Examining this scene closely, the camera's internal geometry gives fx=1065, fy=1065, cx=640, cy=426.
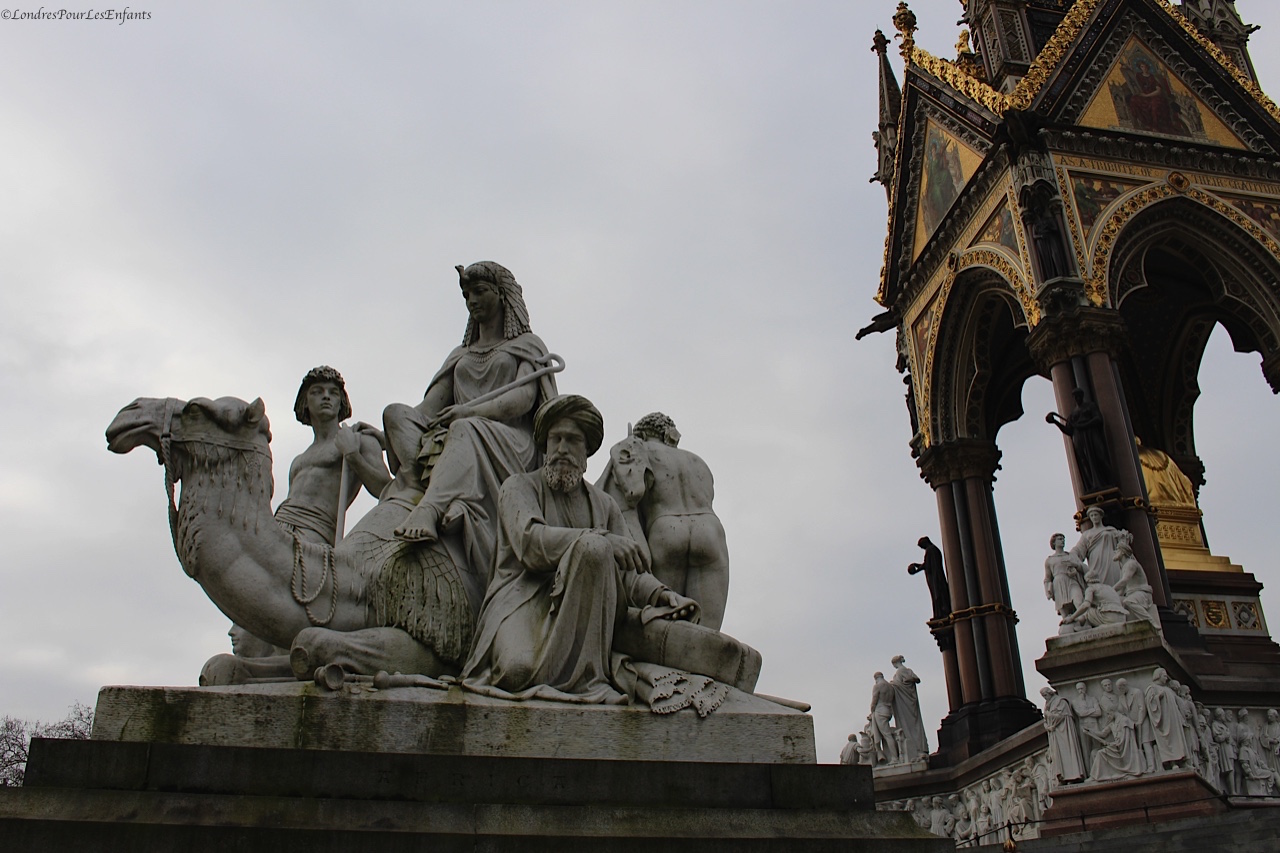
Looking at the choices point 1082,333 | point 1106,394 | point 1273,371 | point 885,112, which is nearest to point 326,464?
point 1106,394

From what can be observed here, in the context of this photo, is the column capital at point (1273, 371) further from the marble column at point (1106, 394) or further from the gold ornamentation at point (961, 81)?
the gold ornamentation at point (961, 81)

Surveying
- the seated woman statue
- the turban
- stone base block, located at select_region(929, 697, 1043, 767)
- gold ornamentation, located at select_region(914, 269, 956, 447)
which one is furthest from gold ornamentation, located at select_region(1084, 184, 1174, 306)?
the turban

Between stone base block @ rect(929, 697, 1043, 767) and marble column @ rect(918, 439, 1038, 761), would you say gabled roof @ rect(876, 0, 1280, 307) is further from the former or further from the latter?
stone base block @ rect(929, 697, 1043, 767)

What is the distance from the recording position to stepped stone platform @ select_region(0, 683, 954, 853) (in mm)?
2963

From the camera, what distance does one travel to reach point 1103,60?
19.8m

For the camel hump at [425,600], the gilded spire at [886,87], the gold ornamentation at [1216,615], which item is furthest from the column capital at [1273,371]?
the camel hump at [425,600]

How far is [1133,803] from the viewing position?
11.9m

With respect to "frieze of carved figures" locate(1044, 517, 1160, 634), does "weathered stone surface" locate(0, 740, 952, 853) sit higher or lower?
lower

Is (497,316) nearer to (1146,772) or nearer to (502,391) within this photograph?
(502,391)

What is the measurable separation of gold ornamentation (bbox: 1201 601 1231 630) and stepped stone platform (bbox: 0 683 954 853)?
16.3 m

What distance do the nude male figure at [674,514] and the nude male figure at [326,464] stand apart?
3.61 feet

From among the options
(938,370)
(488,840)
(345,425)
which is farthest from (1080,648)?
(488,840)

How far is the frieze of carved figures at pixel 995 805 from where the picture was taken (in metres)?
13.9

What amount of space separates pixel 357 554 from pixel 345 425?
40.9 inches
